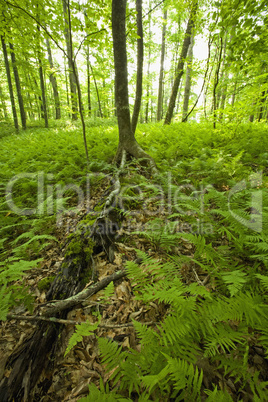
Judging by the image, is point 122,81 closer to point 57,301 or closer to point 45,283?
point 45,283

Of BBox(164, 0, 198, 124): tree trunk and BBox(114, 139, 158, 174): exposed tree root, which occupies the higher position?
BBox(164, 0, 198, 124): tree trunk

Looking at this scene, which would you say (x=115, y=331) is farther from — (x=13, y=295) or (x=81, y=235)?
(x=81, y=235)

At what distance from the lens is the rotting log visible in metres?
1.49

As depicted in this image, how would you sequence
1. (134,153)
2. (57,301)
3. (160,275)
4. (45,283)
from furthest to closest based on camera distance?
(134,153)
(45,283)
(57,301)
(160,275)

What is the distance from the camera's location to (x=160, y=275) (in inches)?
72.4

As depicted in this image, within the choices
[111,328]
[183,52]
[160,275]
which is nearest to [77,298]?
[111,328]

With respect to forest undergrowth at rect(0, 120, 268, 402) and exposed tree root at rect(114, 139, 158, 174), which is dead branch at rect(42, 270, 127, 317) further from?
exposed tree root at rect(114, 139, 158, 174)

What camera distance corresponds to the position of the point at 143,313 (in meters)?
1.94

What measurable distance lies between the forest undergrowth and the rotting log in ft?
0.35

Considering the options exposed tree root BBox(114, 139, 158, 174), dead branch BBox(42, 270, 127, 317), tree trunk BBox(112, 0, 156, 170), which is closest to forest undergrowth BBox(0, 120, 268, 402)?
dead branch BBox(42, 270, 127, 317)

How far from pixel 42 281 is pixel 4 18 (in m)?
6.46

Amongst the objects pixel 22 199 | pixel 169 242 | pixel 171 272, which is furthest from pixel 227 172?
pixel 22 199
